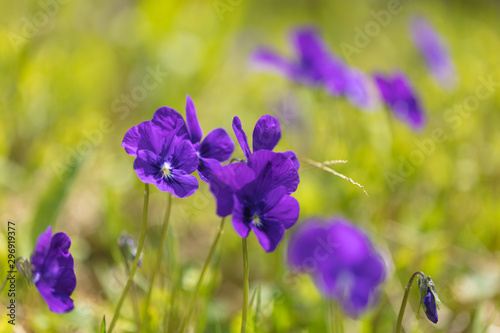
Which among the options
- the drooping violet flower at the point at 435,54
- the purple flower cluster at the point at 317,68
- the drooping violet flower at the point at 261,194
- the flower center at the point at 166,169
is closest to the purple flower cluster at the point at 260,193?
the drooping violet flower at the point at 261,194

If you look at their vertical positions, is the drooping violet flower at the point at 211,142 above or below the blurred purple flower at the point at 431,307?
above

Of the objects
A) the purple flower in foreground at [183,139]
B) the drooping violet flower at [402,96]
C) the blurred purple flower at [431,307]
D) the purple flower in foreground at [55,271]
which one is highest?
the drooping violet flower at [402,96]

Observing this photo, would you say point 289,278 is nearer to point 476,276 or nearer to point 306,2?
point 476,276

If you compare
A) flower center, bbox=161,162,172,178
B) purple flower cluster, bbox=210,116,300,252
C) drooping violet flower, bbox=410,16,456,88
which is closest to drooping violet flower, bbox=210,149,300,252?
purple flower cluster, bbox=210,116,300,252

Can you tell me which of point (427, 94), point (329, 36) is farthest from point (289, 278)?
point (329, 36)

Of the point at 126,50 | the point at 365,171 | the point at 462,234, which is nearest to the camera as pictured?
the point at 462,234

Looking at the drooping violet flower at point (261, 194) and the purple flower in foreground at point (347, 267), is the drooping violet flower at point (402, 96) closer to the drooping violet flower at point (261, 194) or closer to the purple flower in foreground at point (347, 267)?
the purple flower in foreground at point (347, 267)

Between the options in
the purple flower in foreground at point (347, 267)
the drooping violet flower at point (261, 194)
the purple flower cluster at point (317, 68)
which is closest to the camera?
the drooping violet flower at point (261, 194)
